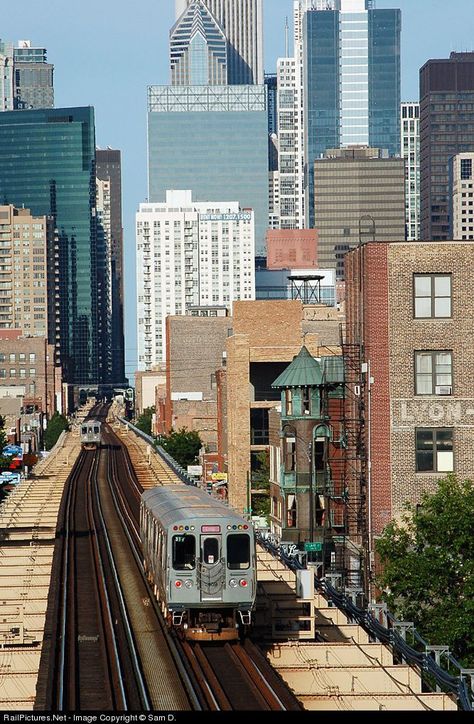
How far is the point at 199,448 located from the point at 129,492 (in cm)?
5602

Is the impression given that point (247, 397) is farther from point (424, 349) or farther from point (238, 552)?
point (238, 552)

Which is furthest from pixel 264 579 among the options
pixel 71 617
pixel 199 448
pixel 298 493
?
pixel 199 448

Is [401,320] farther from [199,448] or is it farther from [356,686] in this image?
[199,448]

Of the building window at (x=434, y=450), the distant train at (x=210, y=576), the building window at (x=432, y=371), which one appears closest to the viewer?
the distant train at (x=210, y=576)

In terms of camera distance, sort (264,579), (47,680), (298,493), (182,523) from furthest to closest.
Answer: (298,493)
(264,579)
(182,523)
(47,680)

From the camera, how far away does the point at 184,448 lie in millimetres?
148250

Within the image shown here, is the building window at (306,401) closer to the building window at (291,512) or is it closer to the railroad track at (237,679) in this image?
the building window at (291,512)

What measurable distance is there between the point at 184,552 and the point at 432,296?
1155 inches

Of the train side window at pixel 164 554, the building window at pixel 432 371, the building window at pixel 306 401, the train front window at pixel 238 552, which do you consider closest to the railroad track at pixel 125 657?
the train side window at pixel 164 554

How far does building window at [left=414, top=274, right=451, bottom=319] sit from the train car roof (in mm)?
17782

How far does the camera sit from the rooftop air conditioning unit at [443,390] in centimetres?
5944

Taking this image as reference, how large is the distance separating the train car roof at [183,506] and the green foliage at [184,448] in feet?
335

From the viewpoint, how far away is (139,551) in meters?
57.2

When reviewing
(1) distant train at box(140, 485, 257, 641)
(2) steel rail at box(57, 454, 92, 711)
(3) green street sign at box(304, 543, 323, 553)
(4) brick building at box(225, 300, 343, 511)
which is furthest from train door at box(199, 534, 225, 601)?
(4) brick building at box(225, 300, 343, 511)
